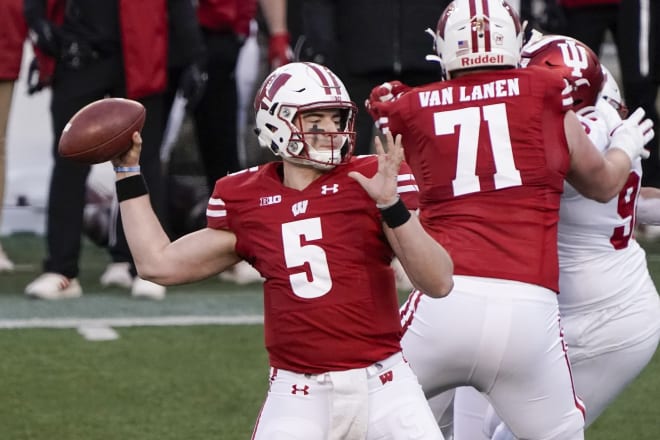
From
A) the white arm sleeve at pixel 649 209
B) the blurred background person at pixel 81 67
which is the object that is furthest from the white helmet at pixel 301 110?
the blurred background person at pixel 81 67

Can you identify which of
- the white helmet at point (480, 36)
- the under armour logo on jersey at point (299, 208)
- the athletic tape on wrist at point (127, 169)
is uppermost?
the white helmet at point (480, 36)

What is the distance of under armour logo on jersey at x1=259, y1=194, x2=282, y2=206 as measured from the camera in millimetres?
3945

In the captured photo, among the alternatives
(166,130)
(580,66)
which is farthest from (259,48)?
(580,66)

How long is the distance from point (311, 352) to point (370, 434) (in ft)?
0.83

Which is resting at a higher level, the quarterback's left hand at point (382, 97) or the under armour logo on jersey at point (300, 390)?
the quarterback's left hand at point (382, 97)

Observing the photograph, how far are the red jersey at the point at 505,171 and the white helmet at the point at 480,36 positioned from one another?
74 millimetres

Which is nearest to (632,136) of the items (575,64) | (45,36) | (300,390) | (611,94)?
(575,64)

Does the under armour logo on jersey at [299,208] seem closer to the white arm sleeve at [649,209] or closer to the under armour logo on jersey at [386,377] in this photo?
the under armour logo on jersey at [386,377]

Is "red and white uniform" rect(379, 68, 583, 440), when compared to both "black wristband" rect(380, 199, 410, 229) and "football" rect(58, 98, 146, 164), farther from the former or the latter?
"football" rect(58, 98, 146, 164)

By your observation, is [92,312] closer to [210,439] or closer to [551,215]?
[210,439]

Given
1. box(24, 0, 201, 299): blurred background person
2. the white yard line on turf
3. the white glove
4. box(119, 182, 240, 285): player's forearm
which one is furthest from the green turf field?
box(119, 182, 240, 285): player's forearm

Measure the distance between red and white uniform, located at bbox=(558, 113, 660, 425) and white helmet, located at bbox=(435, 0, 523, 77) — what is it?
41cm

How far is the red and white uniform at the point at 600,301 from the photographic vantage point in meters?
4.62

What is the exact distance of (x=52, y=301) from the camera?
292 inches
